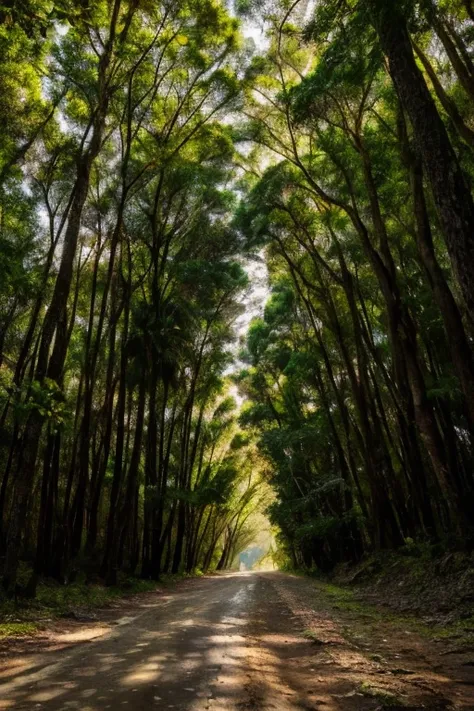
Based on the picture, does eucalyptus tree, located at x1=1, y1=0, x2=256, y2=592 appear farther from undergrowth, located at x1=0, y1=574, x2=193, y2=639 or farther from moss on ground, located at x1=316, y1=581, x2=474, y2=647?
moss on ground, located at x1=316, y1=581, x2=474, y2=647

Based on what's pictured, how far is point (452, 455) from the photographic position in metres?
9.81

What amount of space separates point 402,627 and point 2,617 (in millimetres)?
5309

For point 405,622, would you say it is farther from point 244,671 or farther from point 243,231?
point 243,231

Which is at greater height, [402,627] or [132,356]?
[132,356]

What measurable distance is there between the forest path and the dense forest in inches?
110

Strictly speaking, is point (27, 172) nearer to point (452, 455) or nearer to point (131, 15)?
point (131, 15)

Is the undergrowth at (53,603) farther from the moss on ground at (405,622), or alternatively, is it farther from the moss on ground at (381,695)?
the moss on ground at (381,695)

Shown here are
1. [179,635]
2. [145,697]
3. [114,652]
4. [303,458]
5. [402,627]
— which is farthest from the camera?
[303,458]

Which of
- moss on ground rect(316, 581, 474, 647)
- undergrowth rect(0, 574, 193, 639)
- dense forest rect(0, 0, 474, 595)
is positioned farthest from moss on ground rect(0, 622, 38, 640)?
moss on ground rect(316, 581, 474, 647)

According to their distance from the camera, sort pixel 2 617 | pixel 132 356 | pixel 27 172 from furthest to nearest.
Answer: pixel 132 356, pixel 27 172, pixel 2 617

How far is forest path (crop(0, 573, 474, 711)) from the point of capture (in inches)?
105

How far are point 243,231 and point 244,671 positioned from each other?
14.2 m

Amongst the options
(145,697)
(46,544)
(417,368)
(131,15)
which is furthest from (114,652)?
(131,15)

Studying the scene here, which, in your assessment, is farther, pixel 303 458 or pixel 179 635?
pixel 303 458
